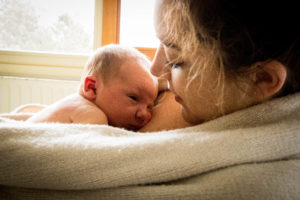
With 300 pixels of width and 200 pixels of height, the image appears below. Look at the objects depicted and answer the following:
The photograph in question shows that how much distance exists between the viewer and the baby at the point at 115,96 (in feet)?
2.69

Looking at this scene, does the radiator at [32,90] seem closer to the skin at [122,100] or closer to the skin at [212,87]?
the skin at [122,100]

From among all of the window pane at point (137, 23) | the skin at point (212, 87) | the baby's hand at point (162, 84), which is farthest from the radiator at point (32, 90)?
the skin at point (212, 87)

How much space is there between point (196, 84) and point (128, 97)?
347 mm

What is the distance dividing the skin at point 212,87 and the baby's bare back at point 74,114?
0.27 meters

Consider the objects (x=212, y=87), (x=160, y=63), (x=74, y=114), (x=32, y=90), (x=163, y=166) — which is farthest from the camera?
(x=32, y=90)

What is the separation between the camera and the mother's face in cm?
54

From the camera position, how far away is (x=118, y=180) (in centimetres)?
43

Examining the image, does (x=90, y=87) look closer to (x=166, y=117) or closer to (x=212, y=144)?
(x=166, y=117)

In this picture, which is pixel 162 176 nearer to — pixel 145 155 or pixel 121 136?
pixel 145 155

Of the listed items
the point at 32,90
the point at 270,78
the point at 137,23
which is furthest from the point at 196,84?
the point at 32,90

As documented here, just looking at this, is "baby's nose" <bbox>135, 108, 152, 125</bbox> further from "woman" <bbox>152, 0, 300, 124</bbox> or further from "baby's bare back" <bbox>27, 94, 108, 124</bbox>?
"woman" <bbox>152, 0, 300, 124</bbox>

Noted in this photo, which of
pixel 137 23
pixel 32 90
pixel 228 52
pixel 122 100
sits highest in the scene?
pixel 228 52

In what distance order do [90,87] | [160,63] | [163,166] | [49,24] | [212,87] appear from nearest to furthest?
[163,166] < [212,87] < [160,63] < [90,87] < [49,24]

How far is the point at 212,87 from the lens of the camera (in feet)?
1.83
